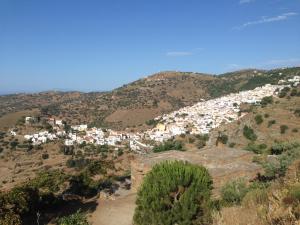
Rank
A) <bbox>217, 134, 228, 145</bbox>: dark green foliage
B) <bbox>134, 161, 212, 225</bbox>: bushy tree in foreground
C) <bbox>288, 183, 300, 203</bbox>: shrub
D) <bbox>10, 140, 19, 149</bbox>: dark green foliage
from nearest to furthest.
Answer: <bbox>288, 183, 300, 203</bbox>: shrub, <bbox>134, 161, 212, 225</bbox>: bushy tree in foreground, <bbox>217, 134, 228, 145</bbox>: dark green foliage, <bbox>10, 140, 19, 149</bbox>: dark green foliage

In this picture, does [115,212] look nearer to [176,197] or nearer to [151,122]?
[176,197]

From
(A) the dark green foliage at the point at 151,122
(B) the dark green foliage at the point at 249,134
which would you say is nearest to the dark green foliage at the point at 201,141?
(B) the dark green foliage at the point at 249,134

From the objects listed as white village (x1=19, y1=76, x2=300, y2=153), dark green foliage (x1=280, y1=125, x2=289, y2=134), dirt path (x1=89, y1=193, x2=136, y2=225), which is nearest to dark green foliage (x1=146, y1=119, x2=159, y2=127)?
white village (x1=19, y1=76, x2=300, y2=153)

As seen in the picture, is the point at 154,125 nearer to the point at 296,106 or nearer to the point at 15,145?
the point at 15,145

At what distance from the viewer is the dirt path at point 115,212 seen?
53.1ft

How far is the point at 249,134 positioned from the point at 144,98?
58722 millimetres

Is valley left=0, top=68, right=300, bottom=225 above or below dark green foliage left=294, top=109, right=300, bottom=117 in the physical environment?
below

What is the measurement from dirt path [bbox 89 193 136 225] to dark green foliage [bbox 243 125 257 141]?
2209cm

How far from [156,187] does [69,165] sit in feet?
102

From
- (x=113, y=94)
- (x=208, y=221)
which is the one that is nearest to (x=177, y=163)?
(x=208, y=221)

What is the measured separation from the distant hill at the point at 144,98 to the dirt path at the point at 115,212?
57.5 metres

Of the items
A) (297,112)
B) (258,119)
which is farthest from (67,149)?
(297,112)

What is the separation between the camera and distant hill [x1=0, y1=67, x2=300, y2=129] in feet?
278

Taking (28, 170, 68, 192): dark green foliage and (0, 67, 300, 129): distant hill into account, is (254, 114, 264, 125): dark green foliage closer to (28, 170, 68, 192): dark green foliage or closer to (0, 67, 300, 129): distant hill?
(28, 170, 68, 192): dark green foliage
